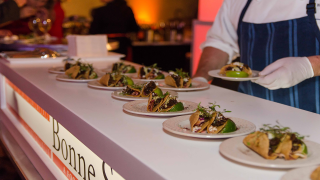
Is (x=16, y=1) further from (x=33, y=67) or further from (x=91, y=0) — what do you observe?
(x=91, y=0)

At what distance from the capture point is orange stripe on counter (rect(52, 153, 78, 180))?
4.75 ft

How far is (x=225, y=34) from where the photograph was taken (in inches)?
89.0

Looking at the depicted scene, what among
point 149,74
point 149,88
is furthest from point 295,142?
point 149,74

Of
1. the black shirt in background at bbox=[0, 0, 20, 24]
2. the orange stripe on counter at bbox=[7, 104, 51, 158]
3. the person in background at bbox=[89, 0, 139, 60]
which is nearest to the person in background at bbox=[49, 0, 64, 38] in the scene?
the person in background at bbox=[89, 0, 139, 60]

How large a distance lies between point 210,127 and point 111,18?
4746 mm

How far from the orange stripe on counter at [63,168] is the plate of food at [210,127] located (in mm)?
658

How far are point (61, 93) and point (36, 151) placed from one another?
0.52 metres

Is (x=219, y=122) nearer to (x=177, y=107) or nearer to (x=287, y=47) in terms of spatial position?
(x=177, y=107)

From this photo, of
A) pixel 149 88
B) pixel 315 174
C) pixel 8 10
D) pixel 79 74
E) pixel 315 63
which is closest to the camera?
pixel 315 174

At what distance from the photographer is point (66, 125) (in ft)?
4.15

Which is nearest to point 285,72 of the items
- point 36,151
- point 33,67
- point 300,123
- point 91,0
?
point 300,123

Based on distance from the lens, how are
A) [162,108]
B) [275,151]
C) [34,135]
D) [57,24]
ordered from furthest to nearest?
1. [57,24]
2. [34,135]
3. [162,108]
4. [275,151]

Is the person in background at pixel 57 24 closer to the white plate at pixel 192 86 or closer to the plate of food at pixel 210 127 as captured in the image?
the white plate at pixel 192 86

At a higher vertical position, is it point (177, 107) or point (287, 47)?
point (287, 47)
